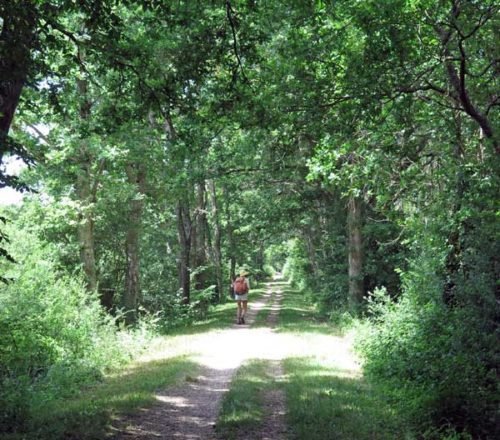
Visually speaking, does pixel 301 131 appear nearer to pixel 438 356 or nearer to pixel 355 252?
pixel 438 356

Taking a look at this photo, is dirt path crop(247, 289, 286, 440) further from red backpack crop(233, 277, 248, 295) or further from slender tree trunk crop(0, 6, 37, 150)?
red backpack crop(233, 277, 248, 295)

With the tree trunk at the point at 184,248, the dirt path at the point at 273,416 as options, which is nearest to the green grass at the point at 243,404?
the dirt path at the point at 273,416

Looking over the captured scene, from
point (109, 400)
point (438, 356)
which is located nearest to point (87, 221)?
point (109, 400)

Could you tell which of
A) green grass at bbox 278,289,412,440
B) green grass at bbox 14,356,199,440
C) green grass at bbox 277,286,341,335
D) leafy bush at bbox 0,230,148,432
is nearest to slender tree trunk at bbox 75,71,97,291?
leafy bush at bbox 0,230,148,432

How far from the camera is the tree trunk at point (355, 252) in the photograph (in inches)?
818

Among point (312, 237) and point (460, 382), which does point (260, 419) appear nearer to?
point (460, 382)

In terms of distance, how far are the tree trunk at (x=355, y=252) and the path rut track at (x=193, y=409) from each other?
26.5ft

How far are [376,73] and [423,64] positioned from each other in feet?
6.64

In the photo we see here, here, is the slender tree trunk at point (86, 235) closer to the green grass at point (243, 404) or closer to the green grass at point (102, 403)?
the green grass at point (102, 403)

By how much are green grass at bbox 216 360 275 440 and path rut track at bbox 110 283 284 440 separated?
15 cm

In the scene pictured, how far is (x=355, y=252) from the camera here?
830 inches

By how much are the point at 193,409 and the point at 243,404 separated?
820 millimetres

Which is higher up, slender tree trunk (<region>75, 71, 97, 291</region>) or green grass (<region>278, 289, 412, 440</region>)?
slender tree trunk (<region>75, 71, 97, 291</region>)

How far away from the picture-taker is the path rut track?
7.19 metres
